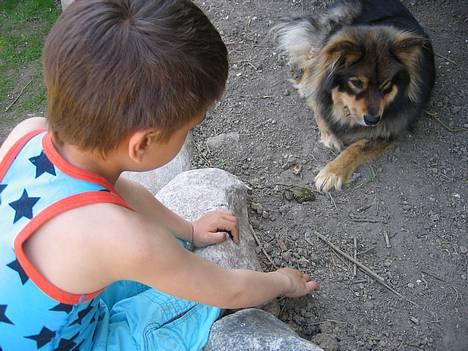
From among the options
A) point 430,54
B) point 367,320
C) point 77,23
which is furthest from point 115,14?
point 430,54

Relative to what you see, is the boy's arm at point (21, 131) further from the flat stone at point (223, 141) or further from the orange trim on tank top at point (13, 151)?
the flat stone at point (223, 141)

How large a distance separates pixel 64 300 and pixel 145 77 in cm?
58

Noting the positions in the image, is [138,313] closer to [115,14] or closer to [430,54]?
[115,14]

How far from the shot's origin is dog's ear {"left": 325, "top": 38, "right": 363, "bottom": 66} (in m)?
2.84

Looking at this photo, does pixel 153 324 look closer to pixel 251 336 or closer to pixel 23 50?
pixel 251 336

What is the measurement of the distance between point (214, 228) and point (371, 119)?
4.68 feet

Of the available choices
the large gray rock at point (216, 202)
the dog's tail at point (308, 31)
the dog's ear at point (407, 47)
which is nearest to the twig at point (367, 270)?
the large gray rock at point (216, 202)

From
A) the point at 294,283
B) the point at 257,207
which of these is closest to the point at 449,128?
the point at 257,207

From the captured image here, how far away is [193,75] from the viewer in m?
1.23

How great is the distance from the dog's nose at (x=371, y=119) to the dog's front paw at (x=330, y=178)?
1.20ft

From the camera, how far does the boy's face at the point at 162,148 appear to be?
131 centimetres

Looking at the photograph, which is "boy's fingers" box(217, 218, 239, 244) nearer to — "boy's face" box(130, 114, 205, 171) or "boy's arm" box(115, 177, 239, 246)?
"boy's arm" box(115, 177, 239, 246)

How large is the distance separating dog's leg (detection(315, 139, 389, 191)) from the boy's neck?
5.15 ft

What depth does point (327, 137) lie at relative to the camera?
10.3 ft
